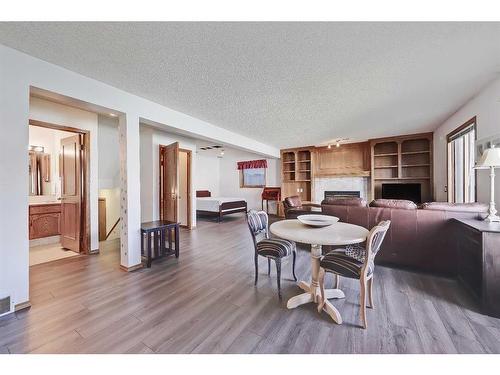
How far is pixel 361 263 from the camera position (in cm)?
176

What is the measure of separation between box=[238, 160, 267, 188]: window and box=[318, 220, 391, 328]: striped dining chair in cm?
595

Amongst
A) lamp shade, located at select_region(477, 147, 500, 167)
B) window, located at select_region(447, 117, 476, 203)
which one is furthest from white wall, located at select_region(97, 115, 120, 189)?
window, located at select_region(447, 117, 476, 203)

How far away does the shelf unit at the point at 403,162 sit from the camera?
5.40 meters

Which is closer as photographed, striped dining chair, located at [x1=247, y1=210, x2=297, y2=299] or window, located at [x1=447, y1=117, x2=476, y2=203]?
striped dining chair, located at [x1=247, y1=210, x2=297, y2=299]

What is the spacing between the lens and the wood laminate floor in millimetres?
1441

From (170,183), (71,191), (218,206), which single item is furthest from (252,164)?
(71,191)

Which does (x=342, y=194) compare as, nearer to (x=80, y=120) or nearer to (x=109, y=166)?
(x=109, y=166)

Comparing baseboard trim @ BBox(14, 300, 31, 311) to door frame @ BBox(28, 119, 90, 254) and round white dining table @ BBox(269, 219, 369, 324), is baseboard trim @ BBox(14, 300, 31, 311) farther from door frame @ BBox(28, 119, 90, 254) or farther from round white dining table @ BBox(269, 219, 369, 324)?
round white dining table @ BBox(269, 219, 369, 324)

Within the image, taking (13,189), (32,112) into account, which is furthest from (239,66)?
(32,112)

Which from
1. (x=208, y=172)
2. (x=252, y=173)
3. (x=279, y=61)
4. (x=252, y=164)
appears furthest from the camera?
(x=208, y=172)

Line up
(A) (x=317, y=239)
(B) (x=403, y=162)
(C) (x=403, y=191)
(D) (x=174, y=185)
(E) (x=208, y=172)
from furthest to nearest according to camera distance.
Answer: (E) (x=208, y=172)
(B) (x=403, y=162)
(C) (x=403, y=191)
(D) (x=174, y=185)
(A) (x=317, y=239)

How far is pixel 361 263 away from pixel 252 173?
21.3 feet

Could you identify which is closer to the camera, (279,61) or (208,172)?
(279,61)
